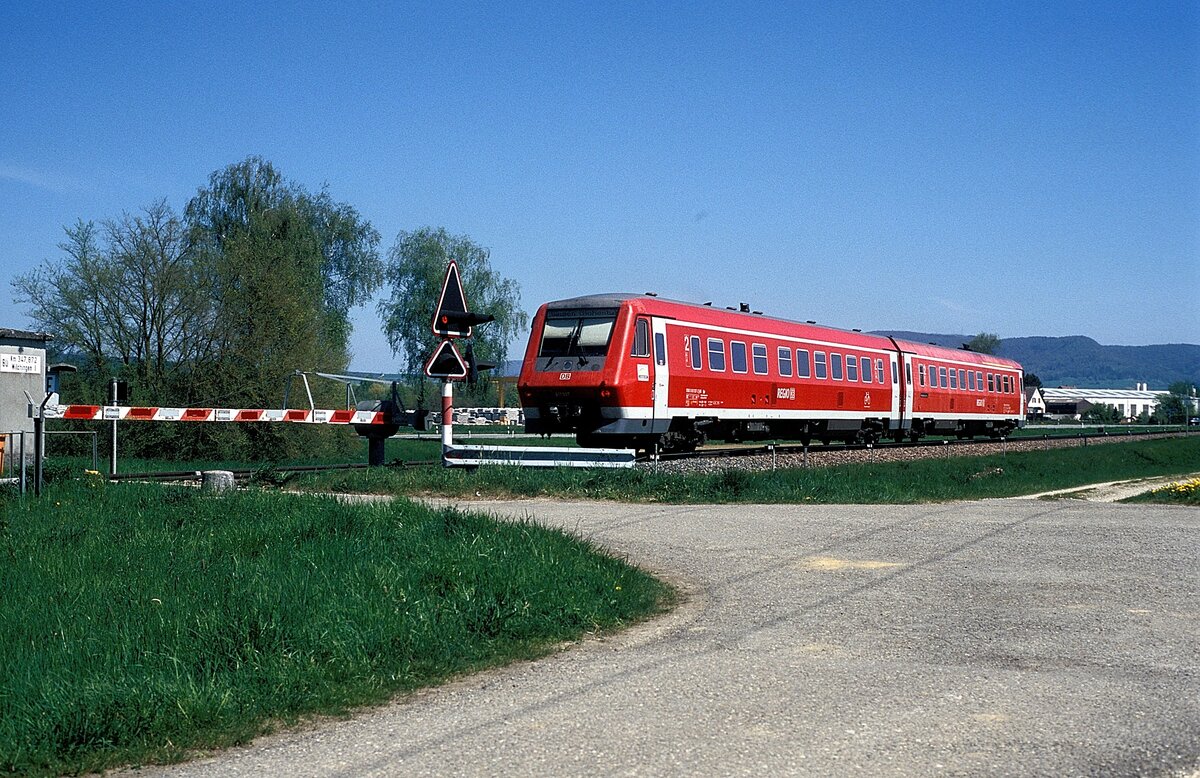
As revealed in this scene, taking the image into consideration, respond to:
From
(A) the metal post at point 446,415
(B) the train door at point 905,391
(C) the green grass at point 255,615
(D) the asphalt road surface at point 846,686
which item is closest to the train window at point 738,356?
(A) the metal post at point 446,415

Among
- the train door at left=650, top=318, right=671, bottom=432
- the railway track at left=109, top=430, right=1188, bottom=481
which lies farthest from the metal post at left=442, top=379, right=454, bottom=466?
the train door at left=650, top=318, right=671, bottom=432

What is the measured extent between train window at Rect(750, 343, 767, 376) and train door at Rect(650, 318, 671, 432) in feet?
13.2

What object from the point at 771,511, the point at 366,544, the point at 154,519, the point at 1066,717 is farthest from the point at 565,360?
the point at 1066,717

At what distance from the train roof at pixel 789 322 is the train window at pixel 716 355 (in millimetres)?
717

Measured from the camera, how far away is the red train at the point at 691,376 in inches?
903

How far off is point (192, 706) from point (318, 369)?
22284 mm

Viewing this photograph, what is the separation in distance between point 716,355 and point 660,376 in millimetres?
2434

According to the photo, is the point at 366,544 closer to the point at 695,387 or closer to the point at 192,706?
the point at 192,706

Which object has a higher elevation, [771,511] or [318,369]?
[318,369]

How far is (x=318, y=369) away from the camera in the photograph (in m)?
27.0

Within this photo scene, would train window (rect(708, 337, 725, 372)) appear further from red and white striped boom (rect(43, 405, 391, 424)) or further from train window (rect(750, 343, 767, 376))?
red and white striped boom (rect(43, 405, 391, 424))

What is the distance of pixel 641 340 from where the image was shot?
23.0 metres

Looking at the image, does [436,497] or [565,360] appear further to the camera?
[565,360]

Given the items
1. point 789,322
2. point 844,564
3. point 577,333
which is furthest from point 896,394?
point 844,564
